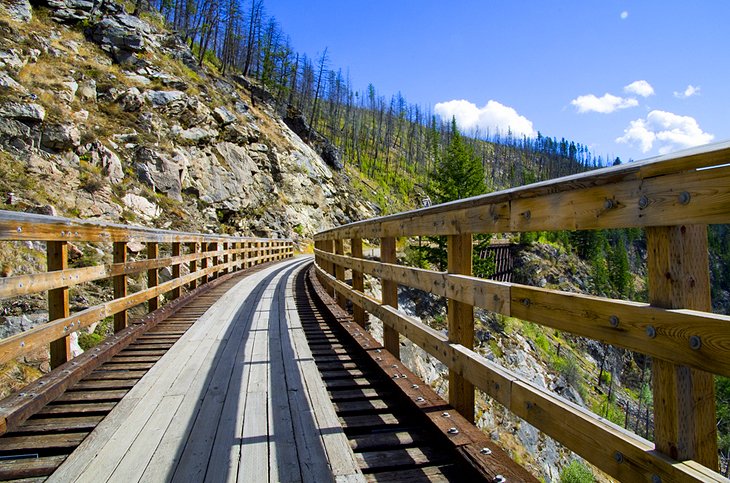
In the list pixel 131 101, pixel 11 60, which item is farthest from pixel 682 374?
pixel 131 101

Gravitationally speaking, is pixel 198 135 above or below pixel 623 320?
above

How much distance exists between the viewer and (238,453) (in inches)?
91.2

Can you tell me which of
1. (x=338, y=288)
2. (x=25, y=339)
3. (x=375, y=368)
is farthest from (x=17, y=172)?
(x=375, y=368)

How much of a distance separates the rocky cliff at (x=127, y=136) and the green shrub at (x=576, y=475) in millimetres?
18301

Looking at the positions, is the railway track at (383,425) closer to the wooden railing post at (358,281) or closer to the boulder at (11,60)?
the wooden railing post at (358,281)

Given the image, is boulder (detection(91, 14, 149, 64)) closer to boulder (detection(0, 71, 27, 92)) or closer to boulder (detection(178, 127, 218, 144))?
boulder (detection(178, 127, 218, 144))

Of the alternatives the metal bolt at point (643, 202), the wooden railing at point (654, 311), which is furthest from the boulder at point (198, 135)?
the metal bolt at point (643, 202)

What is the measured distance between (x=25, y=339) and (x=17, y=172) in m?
12.9

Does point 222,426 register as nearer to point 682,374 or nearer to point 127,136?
point 682,374

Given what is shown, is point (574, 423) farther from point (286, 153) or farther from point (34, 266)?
point (286, 153)

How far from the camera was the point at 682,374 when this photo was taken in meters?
1.25

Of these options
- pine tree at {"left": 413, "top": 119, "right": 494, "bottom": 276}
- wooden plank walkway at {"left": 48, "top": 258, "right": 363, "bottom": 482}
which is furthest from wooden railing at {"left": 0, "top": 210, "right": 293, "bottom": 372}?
pine tree at {"left": 413, "top": 119, "right": 494, "bottom": 276}

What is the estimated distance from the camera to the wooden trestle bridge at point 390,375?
4.12 feet

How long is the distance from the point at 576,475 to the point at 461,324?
50.6 ft
